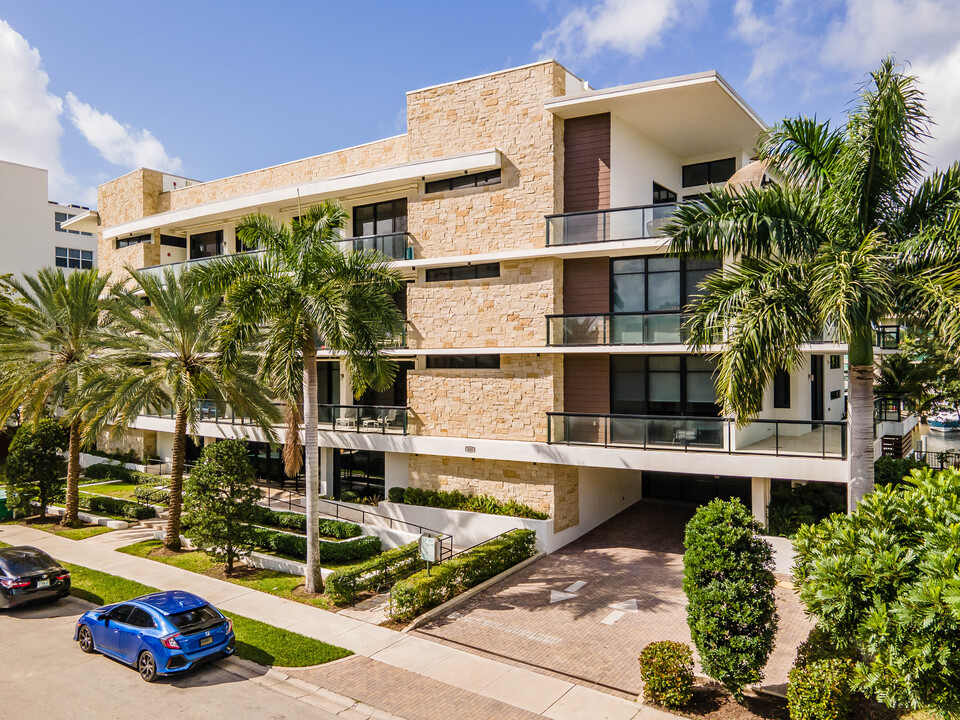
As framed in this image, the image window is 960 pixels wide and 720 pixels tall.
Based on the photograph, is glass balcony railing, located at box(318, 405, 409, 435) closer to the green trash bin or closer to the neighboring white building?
the green trash bin

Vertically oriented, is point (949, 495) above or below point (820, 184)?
below

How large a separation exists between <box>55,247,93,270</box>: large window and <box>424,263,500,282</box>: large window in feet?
131

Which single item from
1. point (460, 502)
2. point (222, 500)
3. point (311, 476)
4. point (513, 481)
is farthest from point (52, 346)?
point (513, 481)

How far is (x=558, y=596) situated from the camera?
16469mm

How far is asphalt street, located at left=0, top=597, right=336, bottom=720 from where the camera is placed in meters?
10.9

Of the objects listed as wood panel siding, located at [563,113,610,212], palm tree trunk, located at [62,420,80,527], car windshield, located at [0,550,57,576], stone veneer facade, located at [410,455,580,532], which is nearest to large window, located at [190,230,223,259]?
palm tree trunk, located at [62,420,80,527]

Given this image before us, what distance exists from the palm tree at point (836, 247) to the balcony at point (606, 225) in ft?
Answer: 21.6

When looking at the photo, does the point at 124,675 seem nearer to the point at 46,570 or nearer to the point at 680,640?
the point at 46,570

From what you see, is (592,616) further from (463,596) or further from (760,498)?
(760,498)

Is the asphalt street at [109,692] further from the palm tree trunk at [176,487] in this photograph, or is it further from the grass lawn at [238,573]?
the palm tree trunk at [176,487]

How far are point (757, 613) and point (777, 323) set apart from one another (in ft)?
15.4

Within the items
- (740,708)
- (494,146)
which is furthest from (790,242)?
(494,146)

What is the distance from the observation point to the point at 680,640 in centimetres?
1377

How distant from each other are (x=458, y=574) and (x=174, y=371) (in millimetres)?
10716
